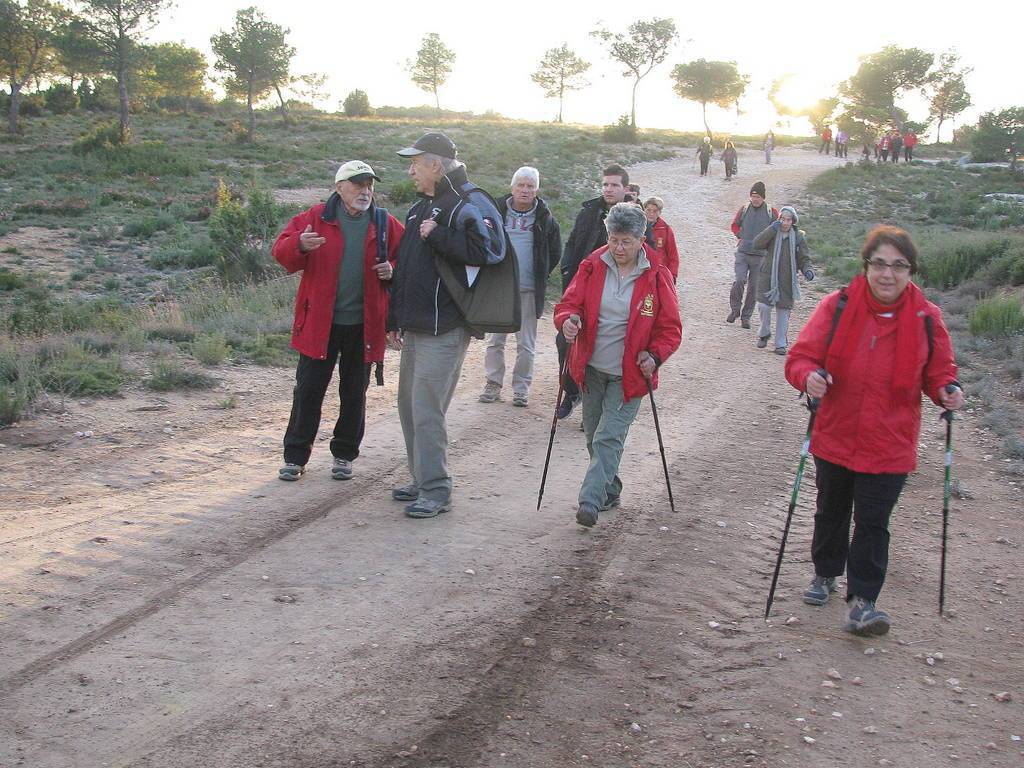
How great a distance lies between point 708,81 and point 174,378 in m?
77.6

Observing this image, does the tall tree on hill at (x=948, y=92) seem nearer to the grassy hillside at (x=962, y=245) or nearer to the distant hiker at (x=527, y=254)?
the grassy hillside at (x=962, y=245)

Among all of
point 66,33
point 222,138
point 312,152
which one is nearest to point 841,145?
point 312,152

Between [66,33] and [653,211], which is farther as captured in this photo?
[66,33]

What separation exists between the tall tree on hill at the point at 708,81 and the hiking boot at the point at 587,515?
78507 mm

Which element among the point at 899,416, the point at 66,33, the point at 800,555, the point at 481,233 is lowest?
the point at 800,555

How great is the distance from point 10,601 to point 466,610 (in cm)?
220

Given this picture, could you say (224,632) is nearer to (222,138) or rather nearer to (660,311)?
(660,311)

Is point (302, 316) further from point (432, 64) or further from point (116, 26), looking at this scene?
point (432, 64)

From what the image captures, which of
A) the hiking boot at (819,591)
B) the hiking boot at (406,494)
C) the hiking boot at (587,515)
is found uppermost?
the hiking boot at (587,515)

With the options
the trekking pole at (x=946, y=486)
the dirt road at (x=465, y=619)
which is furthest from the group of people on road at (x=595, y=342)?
the dirt road at (x=465, y=619)

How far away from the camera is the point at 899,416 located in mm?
4867

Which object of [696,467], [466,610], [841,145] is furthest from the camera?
[841,145]

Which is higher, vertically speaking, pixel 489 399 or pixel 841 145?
pixel 841 145

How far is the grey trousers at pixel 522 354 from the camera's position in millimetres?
9625
